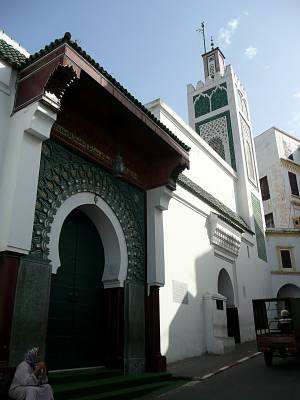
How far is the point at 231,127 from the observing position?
1595cm

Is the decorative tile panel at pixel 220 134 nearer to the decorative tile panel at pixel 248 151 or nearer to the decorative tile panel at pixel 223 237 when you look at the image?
the decorative tile panel at pixel 248 151

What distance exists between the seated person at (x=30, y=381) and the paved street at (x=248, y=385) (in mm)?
1952

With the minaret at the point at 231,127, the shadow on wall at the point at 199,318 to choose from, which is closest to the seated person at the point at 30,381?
the shadow on wall at the point at 199,318

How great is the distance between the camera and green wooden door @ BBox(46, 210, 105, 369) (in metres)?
5.48

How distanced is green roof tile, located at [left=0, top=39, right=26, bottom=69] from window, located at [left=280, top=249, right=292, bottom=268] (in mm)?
15915

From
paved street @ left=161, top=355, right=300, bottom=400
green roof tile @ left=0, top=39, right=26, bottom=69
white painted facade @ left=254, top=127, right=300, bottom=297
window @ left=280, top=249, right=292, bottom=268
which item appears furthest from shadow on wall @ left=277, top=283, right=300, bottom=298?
green roof tile @ left=0, top=39, right=26, bottom=69

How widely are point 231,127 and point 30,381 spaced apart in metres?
13.9

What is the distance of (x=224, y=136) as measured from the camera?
52.7 feet

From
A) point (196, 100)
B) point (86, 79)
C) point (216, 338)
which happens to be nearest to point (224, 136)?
point (196, 100)

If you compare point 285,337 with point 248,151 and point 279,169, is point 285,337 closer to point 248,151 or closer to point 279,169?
point 248,151

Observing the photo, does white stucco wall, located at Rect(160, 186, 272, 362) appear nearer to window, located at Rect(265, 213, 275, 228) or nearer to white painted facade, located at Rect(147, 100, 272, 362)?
white painted facade, located at Rect(147, 100, 272, 362)

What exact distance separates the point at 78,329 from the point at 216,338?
4.96 m

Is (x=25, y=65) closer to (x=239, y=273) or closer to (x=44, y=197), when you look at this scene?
(x=44, y=197)

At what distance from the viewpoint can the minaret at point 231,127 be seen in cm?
1543
